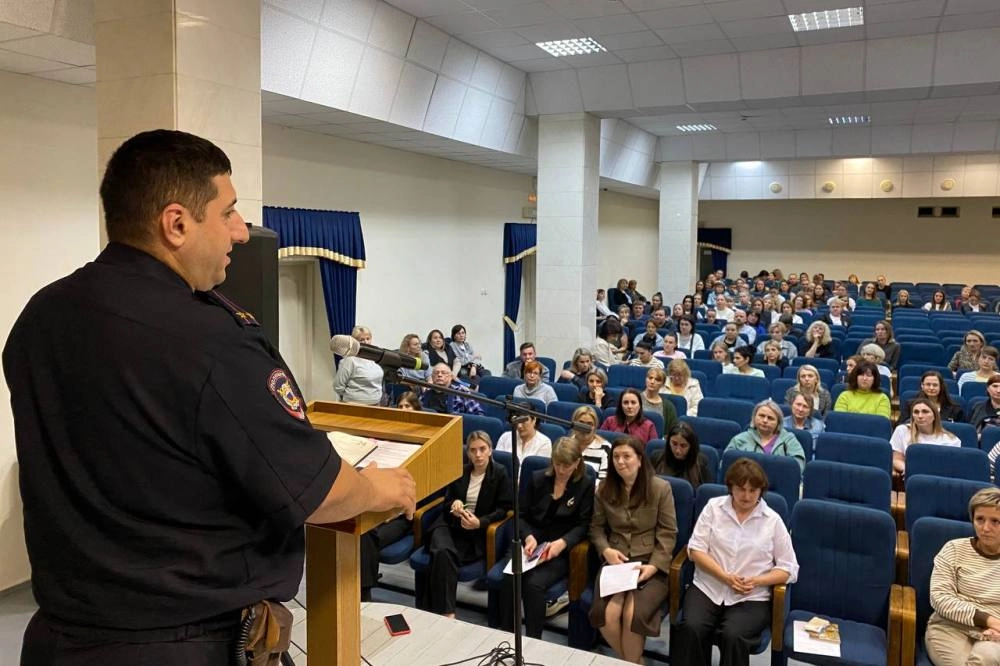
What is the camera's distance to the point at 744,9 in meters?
7.40

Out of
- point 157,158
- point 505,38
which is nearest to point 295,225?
point 505,38

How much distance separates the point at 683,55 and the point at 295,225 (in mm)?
4943

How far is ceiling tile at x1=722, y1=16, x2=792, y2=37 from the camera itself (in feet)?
25.5

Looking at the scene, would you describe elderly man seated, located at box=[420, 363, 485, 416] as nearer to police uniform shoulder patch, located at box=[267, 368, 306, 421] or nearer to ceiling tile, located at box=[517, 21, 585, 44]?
ceiling tile, located at box=[517, 21, 585, 44]

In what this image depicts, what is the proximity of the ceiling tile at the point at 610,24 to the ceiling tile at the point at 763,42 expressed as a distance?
1.27 m

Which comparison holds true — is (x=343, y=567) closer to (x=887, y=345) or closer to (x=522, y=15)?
(x=522, y=15)

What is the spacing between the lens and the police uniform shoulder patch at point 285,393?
137 cm

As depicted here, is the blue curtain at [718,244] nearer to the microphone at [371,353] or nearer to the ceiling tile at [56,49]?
the ceiling tile at [56,49]

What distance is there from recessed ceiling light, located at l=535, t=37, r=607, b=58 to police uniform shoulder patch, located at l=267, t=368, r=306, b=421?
25.5ft

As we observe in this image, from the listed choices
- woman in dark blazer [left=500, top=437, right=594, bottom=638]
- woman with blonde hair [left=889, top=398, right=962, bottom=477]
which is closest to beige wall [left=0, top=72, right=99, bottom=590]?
woman in dark blazer [left=500, top=437, right=594, bottom=638]

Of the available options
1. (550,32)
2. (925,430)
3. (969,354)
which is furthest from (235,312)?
(969,354)

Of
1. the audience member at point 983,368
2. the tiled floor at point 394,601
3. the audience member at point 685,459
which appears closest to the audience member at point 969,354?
the audience member at point 983,368

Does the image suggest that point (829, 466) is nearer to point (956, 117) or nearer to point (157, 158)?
point (157, 158)

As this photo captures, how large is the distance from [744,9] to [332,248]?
4941 millimetres
